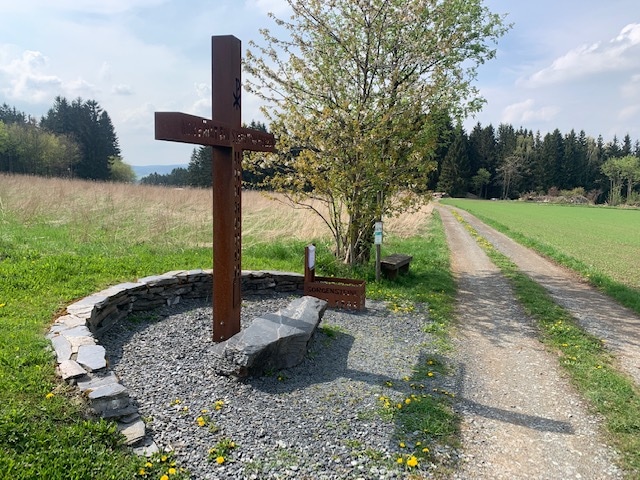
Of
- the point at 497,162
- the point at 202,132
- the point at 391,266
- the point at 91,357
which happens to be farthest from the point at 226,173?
the point at 497,162

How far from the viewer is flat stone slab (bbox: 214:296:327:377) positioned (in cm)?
410

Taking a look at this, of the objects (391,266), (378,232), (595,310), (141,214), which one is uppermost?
(378,232)

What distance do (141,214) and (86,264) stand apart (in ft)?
23.2

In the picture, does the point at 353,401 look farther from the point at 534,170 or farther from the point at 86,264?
the point at 534,170

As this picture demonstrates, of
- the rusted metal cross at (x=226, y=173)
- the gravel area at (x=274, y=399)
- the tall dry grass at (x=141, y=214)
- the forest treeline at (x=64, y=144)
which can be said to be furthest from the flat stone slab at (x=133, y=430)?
the forest treeline at (x=64, y=144)

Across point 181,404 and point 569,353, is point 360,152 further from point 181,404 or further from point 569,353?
point 181,404

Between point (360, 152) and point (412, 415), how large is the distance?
567 centimetres

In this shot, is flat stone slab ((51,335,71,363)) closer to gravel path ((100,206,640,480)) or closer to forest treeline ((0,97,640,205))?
gravel path ((100,206,640,480))

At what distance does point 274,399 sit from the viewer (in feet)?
12.7

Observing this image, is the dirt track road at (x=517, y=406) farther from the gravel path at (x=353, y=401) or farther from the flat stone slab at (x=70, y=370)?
the flat stone slab at (x=70, y=370)

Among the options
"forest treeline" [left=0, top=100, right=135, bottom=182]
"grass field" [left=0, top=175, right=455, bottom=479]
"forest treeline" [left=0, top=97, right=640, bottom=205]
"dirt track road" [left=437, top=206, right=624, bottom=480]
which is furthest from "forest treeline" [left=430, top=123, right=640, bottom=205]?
"dirt track road" [left=437, top=206, right=624, bottom=480]

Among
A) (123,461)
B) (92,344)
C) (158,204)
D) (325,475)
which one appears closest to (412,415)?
(325,475)

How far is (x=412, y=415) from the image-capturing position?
3723mm

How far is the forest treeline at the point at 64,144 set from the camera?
4506cm
